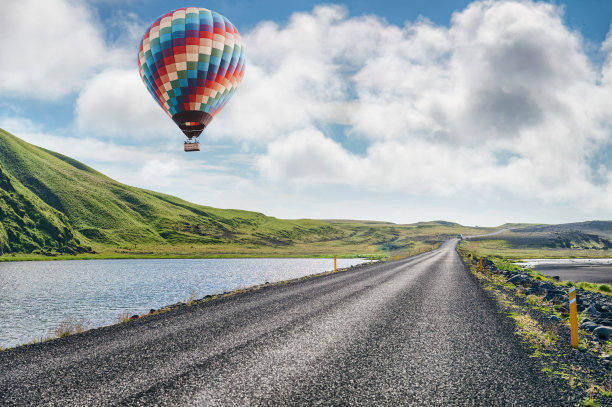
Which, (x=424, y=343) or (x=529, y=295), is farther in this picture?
(x=529, y=295)

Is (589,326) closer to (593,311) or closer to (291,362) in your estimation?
(593,311)

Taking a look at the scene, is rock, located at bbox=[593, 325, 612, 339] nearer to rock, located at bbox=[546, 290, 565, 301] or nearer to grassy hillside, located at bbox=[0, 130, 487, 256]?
rock, located at bbox=[546, 290, 565, 301]

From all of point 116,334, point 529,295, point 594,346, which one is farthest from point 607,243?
point 116,334

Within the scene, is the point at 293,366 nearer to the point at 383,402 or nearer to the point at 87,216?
the point at 383,402

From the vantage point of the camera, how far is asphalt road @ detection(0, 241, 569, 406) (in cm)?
580

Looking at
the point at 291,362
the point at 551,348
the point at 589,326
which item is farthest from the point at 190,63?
the point at 589,326

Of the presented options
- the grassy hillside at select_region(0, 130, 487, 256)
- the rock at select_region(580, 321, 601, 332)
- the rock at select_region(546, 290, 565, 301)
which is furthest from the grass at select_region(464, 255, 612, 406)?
the grassy hillside at select_region(0, 130, 487, 256)

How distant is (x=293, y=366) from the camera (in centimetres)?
712

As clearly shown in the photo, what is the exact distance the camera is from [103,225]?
5699 inches

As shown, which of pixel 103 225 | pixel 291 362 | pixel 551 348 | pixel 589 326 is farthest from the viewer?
pixel 103 225

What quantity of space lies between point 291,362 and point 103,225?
164342 millimetres

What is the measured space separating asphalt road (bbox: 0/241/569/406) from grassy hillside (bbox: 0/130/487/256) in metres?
89.0

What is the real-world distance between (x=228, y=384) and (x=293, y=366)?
150cm

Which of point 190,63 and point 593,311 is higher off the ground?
point 190,63
